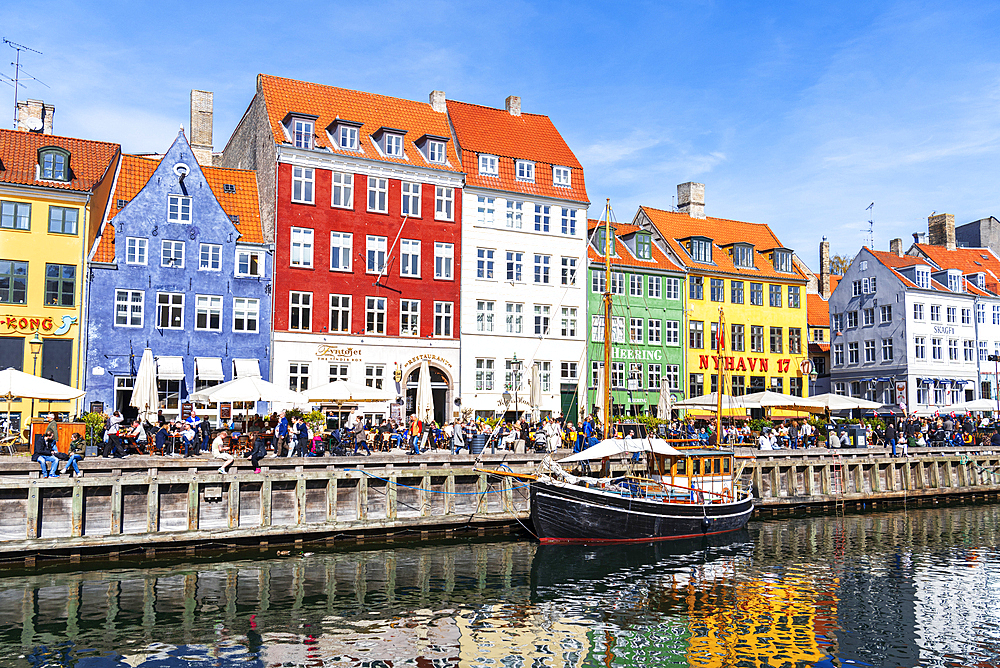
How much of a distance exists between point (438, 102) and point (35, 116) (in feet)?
75.8

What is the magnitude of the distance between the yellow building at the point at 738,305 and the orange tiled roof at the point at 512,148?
982cm

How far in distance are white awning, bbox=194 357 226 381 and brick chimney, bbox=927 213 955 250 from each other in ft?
198

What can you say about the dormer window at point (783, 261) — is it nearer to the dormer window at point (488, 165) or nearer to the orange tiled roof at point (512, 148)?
the orange tiled roof at point (512, 148)

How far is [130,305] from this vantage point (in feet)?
141

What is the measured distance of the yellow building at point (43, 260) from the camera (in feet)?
135

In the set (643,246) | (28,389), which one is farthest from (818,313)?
(28,389)

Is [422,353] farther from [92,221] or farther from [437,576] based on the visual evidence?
[437,576]

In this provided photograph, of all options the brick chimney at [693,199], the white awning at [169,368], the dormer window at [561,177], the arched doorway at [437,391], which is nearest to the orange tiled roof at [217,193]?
the white awning at [169,368]

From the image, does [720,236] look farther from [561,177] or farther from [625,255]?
[561,177]

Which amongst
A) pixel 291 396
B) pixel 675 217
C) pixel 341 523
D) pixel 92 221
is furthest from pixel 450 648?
pixel 675 217

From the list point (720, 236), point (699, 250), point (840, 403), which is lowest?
point (840, 403)

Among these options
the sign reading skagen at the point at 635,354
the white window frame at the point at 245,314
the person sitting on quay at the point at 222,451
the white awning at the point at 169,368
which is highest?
the white window frame at the point at 245,314

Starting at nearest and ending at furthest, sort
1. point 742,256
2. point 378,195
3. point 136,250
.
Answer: point 136,250, point 378,195, point 742,256

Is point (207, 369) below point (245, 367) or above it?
below
